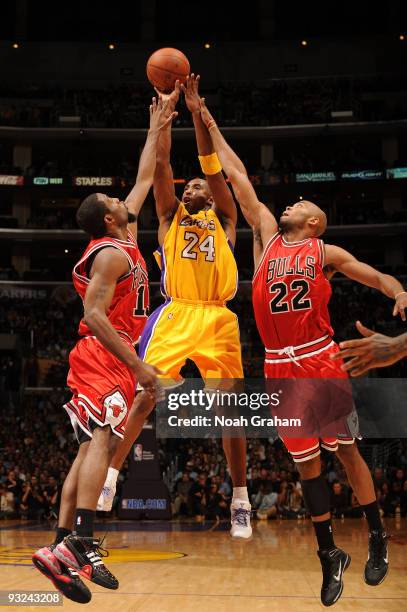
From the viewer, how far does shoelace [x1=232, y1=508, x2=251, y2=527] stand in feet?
21.3

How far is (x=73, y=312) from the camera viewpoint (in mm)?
29266

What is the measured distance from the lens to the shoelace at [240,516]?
6.48 meters

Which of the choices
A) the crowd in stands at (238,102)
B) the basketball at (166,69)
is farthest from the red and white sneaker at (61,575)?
the crowd in stands at (238,102)

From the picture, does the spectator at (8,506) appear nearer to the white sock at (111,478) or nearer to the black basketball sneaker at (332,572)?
the white sock at (111,478)

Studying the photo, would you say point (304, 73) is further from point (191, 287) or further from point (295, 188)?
point (191, 287)

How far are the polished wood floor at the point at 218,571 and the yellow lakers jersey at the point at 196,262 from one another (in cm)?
325

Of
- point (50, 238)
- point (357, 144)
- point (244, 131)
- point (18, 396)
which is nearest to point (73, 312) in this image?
point (50, 238)

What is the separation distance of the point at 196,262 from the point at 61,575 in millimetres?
3092

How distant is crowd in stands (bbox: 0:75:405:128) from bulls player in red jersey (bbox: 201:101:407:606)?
83.0ft

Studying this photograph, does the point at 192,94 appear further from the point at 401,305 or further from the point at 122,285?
the point at 401,305

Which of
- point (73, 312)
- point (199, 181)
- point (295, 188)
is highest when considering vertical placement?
point (295, 188)

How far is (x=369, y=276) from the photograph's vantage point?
5.69 m

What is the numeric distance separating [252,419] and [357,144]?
17441 mm

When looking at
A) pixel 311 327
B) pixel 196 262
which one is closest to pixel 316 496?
pixel 311 327
